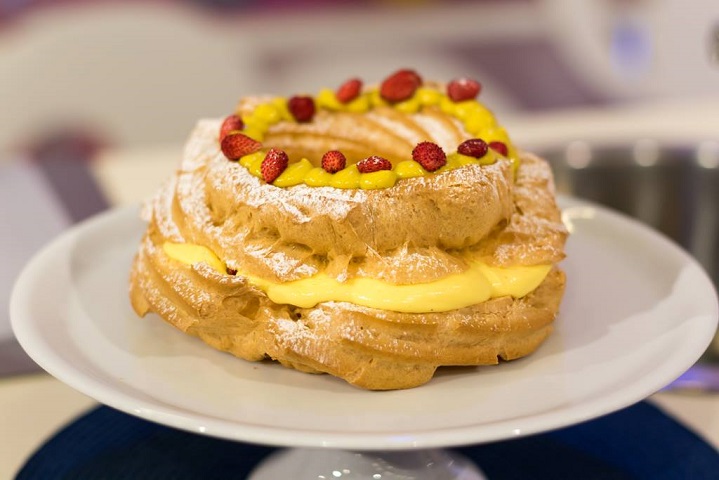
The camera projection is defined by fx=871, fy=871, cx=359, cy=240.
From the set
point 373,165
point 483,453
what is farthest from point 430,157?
point 483,453

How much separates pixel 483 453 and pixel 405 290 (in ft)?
1.64

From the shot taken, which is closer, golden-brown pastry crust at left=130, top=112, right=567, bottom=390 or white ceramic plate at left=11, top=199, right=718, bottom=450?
white ceramic plate at left=11, top=199, right=718, bottom=450

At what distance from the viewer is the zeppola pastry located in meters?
1.12

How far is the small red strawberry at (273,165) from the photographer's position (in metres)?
1.18

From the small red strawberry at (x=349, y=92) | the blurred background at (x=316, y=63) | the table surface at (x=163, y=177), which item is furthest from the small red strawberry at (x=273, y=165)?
the blurred background at (x=316, y=63)

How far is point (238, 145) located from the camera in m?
1.27

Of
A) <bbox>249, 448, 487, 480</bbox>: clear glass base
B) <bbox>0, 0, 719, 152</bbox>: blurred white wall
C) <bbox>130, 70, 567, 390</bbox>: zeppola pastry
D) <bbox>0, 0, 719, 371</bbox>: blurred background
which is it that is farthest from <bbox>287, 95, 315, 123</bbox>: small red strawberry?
<bbox>0, 0, 719, 152</bbox>: blurred white wall

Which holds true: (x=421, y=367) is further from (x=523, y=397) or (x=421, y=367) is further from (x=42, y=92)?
(x=42, y=92)

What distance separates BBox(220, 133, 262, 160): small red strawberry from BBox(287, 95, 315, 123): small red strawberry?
21 centimetres

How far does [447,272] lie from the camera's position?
1.14 meters

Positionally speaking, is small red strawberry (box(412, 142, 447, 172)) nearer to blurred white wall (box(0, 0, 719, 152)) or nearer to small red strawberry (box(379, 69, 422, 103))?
small red strawberry (box(379, 69, 422, 103))

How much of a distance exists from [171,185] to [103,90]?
316cm

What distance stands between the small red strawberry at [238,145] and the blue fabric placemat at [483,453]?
20.5 inches

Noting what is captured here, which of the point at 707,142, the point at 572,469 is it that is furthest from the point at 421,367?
the point at 707,142
